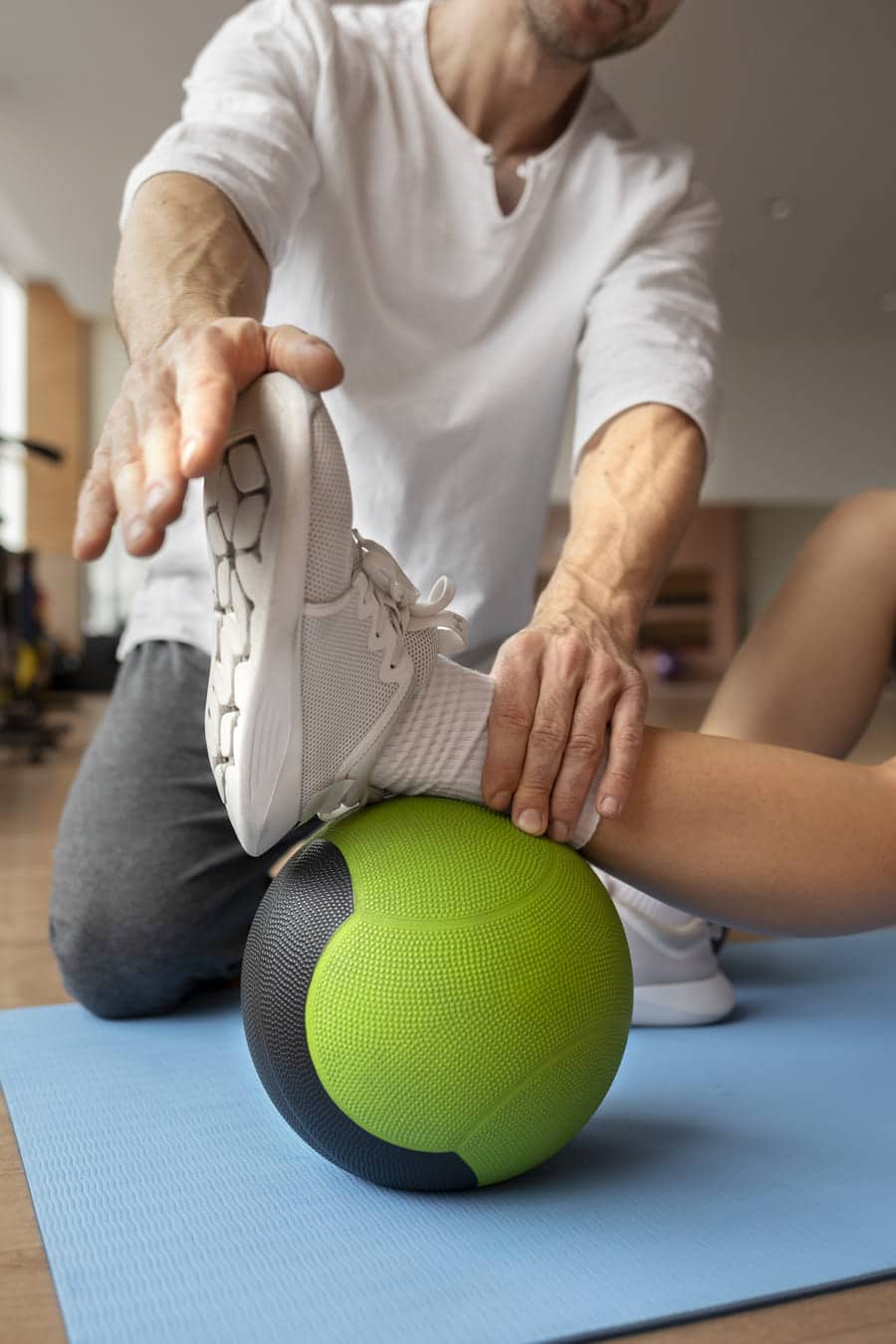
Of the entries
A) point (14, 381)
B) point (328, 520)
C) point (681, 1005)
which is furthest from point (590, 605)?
point (14, 381)

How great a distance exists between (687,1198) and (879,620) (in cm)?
74

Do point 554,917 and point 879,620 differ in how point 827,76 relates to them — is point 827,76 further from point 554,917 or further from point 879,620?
point 554,917

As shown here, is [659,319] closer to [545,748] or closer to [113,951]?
[545,748]

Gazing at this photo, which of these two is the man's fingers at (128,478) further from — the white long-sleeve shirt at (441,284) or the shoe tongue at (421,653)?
the white long-sleeve shirt at (441,284)

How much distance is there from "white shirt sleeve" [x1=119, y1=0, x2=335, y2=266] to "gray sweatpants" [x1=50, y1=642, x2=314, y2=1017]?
56 centimetres

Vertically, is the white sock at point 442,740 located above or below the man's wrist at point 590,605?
below

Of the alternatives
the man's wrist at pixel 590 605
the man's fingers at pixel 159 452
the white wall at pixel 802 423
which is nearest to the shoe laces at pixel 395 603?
the man's wrist at pixel 590 605

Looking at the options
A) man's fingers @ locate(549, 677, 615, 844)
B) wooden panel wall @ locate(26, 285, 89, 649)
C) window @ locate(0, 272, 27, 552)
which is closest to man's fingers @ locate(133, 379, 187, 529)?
man's fingers @ locate(549, 677, 615, 844)

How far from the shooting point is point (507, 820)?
940 millimetres

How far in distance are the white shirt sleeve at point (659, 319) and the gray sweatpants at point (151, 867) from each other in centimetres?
58

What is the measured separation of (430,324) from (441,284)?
53mm

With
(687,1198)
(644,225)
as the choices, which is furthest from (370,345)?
(687,1198)

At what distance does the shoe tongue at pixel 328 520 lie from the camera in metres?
0.74

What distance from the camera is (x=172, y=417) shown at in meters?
0.65
